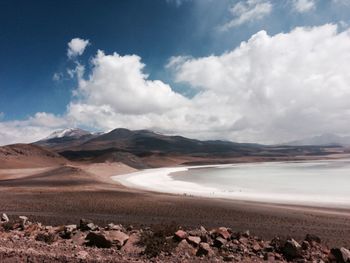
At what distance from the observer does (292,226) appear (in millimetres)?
20828

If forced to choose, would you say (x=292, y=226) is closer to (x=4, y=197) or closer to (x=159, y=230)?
(x=159, y=230)

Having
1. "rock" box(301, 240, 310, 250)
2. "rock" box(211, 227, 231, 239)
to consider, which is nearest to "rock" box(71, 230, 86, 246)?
"rock" box(211, 227, 231, 239)

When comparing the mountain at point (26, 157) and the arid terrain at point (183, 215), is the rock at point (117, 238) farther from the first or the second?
the mountain at point (26, 157)

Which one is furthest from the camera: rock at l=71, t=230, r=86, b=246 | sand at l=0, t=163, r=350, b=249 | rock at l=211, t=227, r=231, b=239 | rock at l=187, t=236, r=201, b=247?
sand at l=0, t=163, r=350, b=249

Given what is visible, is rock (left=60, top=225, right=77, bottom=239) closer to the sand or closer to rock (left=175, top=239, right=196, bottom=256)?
rock (left=175, top=239, right=196, bottom=256)

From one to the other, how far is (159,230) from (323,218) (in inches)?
559

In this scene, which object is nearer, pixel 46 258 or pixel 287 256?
pixel 46 258

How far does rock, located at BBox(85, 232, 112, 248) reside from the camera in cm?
1312

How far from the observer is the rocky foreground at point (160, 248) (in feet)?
37.3

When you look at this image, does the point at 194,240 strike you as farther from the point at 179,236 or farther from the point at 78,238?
the point at 78,238

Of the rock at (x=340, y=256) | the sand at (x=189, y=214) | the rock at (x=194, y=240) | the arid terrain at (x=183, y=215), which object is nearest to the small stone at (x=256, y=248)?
the rock at (x=194, y=240)

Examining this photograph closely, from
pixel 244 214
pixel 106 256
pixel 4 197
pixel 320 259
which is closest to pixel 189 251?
pixel 106 256

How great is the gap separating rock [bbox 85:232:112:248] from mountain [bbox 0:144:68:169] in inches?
3727

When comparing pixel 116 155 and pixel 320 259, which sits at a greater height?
pixel 116 155
